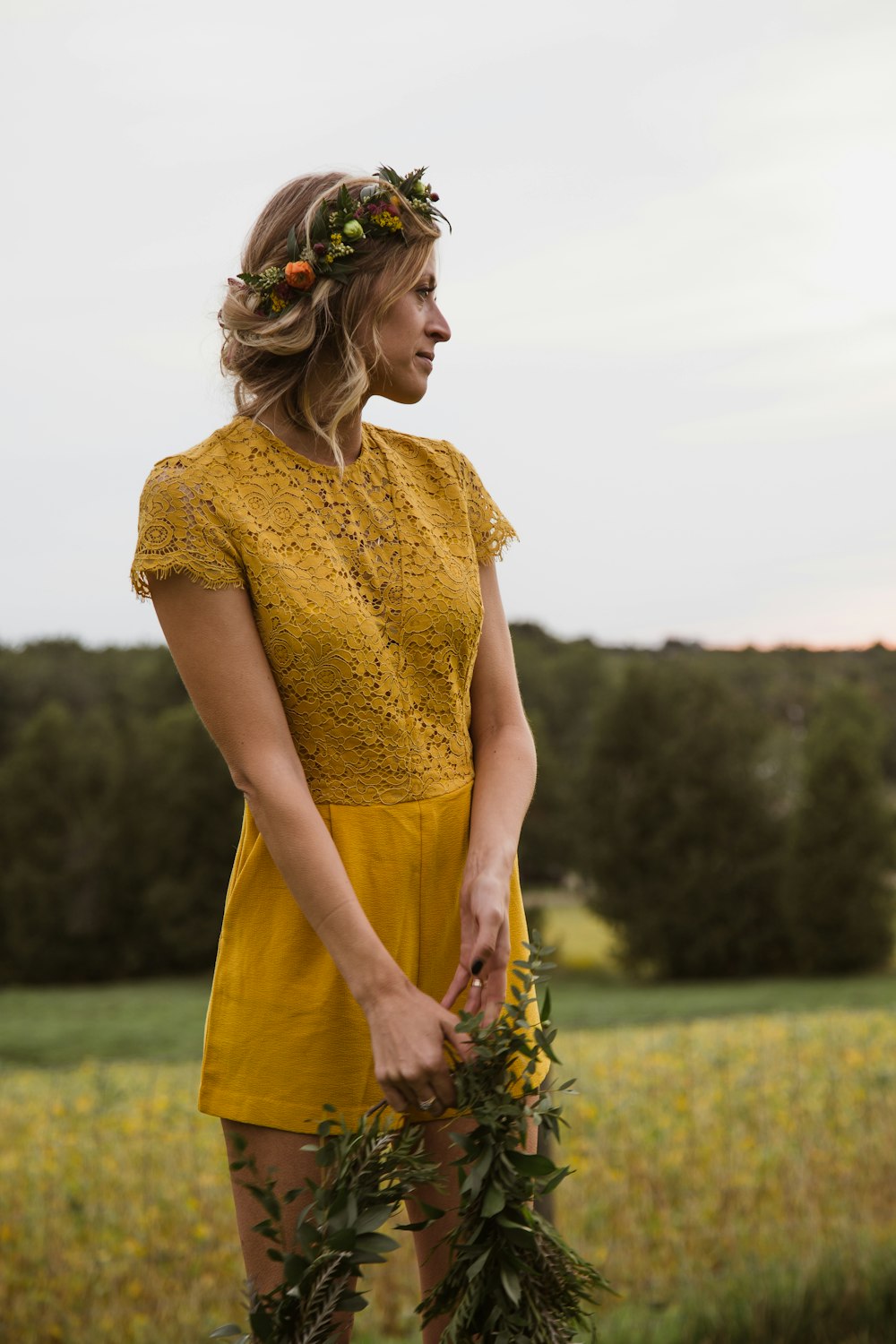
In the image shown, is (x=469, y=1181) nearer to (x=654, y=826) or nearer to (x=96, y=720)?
(x=654, y=826)

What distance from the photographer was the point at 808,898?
123 feet

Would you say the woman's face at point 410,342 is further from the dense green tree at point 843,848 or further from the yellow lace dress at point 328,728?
the dense green tree at point 843,848

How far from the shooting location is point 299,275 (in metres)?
2.07

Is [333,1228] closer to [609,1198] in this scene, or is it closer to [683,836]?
[609,1198]

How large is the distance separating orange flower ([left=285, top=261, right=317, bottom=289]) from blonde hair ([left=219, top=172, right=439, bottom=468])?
0.01 m

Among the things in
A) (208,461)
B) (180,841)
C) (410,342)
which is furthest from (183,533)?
(180,841)

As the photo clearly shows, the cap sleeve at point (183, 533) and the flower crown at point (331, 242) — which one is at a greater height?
the flower crown at point (331, 242)

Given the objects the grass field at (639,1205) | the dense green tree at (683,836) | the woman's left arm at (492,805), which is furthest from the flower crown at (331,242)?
the dense green tree at (683,836)

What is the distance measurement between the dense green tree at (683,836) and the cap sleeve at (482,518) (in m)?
37.0

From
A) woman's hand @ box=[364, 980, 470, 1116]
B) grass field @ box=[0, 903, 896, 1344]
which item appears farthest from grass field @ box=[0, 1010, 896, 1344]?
woman's hand @ box=[364, 980, 470, 1116]

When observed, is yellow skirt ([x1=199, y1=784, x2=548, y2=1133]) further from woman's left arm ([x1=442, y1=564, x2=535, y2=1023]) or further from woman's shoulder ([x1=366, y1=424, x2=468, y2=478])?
woman's shoulder ([x1=366, y1=424, x2=468, y2=478])

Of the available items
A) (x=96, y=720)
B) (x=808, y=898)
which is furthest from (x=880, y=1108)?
(x=96, y=720)

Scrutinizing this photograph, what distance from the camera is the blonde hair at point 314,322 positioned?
2104mm

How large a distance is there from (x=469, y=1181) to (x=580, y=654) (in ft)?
167
